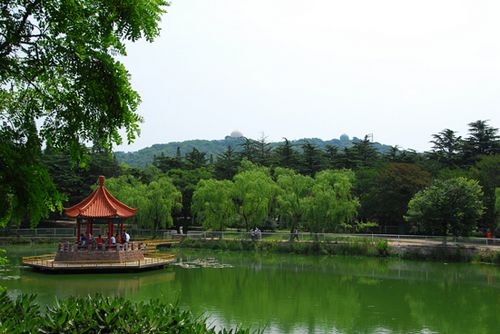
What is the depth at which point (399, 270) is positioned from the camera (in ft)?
84.9

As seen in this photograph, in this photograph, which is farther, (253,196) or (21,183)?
(253,196)

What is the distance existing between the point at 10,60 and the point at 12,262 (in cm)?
2388

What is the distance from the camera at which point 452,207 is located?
93.6 ft

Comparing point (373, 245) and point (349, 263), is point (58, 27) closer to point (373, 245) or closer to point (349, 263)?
point (349, 263)

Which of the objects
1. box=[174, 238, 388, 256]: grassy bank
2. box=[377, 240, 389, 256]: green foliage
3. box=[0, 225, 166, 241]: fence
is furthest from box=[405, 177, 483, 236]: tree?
box=[0, 225, 166, 241]: fence

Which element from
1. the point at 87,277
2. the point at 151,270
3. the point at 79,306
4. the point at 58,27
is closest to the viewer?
the point at 58,27

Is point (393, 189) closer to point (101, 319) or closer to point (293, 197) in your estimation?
point (293, 197)

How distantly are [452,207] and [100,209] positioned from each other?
17.4 meters

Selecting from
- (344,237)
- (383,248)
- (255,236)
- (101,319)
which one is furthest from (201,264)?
(101,319)

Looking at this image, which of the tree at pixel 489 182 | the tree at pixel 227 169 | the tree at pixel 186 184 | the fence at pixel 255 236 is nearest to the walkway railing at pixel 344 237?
the fence at pixel 255 236

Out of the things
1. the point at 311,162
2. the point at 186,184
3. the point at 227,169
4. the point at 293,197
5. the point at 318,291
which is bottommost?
the point at 318,291

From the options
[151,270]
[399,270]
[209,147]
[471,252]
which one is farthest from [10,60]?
[209,147]

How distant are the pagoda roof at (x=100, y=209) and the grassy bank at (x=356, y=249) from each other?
9.68m

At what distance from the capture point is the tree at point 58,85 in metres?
5.92
